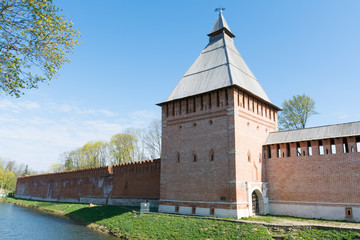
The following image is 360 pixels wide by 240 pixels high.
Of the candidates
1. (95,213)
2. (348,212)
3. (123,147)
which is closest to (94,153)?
(123,147)

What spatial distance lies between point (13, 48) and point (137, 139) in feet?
117

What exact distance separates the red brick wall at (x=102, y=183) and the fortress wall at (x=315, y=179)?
10108mm

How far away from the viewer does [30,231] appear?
18.6 metres

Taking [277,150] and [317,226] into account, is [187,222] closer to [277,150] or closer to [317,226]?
[317,226]

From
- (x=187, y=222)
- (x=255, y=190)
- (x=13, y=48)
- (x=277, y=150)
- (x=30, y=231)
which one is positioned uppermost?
(x=13, y=48)

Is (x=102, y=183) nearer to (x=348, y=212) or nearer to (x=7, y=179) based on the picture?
(x=348, y=212)

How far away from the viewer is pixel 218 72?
1972 cm

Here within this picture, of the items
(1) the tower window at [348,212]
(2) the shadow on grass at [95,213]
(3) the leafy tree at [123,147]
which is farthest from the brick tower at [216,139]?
(3) the leafy tree at [123,147]

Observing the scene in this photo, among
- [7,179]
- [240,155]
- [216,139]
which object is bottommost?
[7,179]

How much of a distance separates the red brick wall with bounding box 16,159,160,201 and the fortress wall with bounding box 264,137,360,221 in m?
10.1

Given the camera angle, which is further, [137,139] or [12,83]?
[137,139]

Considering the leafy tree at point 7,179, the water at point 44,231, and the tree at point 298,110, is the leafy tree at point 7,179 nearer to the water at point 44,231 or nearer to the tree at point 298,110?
the water at point 44,231

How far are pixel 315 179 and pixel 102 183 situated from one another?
22.0 meters

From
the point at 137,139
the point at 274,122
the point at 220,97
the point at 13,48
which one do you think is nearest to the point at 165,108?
the point at 220,97
